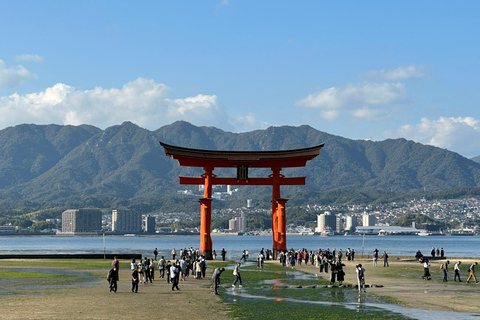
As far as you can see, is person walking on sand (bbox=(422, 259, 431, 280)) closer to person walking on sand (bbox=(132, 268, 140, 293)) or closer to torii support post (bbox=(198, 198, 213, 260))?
person walking on sand (bbox=(132, 268, 140, 293))

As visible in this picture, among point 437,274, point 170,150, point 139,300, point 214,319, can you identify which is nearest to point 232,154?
point 170,150

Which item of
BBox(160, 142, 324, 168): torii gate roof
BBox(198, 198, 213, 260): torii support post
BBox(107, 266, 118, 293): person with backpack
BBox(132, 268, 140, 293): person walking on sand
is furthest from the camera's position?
BBox(198, 198, 213, 260): torii support post

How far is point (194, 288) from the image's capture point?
120ft

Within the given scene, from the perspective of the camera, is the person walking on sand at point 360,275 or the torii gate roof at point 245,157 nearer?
the person walking on sand at point 360,275

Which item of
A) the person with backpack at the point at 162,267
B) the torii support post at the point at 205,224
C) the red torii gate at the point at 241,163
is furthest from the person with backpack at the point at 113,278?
the torii support post at the point at 205,224

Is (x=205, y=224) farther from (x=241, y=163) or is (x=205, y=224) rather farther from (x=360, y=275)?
(x=360, y=275)

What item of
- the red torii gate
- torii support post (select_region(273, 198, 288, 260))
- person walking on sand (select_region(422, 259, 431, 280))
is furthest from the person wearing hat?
torii support post (select_region(273, 198, 288, 260))

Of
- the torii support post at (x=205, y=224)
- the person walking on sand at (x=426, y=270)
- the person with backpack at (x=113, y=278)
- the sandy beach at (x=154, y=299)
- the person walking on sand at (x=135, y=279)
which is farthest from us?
the torii support post at (x=205, y=224)

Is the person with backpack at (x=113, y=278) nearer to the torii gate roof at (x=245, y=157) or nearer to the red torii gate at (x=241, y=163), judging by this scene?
the red torii gate at (x=241, y=163)

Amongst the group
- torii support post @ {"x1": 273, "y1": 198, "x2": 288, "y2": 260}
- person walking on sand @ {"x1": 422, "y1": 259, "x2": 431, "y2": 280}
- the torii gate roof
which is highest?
the torii gate roof

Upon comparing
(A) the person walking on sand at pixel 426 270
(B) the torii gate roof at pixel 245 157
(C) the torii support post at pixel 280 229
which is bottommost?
(A) the person walking on sand at pixel 426 270

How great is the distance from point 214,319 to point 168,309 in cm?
333

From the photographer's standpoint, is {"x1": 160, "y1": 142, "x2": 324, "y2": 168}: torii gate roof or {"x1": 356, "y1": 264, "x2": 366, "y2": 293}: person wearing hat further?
{"x1": 160, "y1": 142, "x2": 324, "y2": 168}: torii gate roof

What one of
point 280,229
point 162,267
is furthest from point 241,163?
point 162,267
